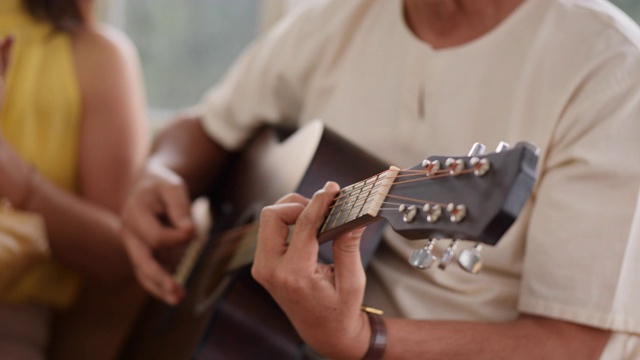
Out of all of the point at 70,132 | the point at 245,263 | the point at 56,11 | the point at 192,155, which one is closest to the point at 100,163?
the point at 70,132

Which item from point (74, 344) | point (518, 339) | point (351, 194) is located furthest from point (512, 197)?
point (74, 344)

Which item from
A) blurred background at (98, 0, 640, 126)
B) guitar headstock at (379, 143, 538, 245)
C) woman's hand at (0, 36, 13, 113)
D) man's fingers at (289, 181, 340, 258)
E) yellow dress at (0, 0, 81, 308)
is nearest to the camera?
guitar headstock at (379, 143, 538, 245)

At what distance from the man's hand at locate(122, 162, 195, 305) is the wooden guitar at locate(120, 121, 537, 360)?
0.16 ft

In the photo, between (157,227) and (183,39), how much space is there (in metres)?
1.26

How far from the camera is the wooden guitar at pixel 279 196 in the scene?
75 centimetres

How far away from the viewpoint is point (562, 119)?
114cm

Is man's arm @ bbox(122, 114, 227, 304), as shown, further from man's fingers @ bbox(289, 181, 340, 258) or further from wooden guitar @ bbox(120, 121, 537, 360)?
man's fingers @ bbox(289, 181, 340, 258)

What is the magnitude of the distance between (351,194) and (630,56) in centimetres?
43

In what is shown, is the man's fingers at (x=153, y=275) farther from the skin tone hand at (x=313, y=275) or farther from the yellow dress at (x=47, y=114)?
the skin tone hand at (x=313, y=275)

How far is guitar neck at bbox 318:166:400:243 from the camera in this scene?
2.80ft

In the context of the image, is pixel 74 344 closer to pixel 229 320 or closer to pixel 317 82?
pixel 229 320

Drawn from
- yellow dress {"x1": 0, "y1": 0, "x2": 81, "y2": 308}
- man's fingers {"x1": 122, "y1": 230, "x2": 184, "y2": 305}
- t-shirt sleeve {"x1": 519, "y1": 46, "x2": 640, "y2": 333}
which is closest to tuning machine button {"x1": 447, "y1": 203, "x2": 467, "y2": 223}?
t-shirt sleeve {"x1": 519, "y1": 46, "x2": 640, "y2": 333}

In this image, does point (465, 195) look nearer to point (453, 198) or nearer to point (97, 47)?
point (453, 198)

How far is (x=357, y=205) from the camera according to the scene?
34.6 inches
